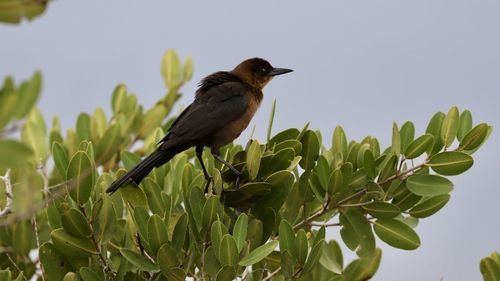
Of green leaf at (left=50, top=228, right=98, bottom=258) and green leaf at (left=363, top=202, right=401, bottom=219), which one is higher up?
green leaf at (left=363, top=202, right=401, bottom=219)

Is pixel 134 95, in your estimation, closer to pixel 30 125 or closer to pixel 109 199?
pixel 30 125

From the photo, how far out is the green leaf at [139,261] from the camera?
4.11 m

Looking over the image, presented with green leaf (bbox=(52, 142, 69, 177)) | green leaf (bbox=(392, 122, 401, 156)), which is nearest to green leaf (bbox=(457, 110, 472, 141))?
green leaf (bbox=(392, 122, 401, 156))

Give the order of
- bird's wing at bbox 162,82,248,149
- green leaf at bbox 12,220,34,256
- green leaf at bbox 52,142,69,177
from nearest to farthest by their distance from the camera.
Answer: green leaf at bbox 52,142,69,177 < green leaf at bbox 12,220,34,256 < bird's wing at bbox 162,82,248,149

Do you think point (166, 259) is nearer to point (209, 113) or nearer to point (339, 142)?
point (339, 142)

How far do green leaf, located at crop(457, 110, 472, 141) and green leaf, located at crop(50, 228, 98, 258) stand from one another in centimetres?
199

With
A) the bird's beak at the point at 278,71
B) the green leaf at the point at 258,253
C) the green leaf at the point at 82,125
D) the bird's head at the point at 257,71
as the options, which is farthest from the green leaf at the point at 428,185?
the green leaf at the point at 82,125

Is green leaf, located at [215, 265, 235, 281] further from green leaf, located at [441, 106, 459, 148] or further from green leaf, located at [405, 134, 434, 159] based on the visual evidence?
green leaf, located at [441, 106, 459, 148]

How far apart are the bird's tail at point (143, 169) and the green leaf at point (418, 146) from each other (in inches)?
55.1

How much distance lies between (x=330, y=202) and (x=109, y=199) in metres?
1.12

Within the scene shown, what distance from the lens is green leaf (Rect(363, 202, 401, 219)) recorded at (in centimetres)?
445

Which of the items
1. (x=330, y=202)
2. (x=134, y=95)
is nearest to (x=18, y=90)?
(x=330, y=202)

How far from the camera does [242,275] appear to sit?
420cm

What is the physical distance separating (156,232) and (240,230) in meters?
0.39
